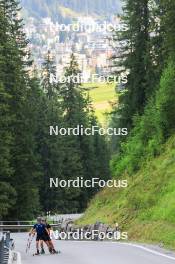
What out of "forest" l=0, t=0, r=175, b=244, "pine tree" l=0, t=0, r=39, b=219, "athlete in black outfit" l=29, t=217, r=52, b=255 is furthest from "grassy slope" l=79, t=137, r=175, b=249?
"pine tree" l=0, t=0, r=39, b=219

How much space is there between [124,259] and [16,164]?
37.9 metres

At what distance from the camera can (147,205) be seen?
30.1m

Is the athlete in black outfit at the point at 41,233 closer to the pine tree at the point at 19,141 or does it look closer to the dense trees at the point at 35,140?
the dense trees at the point at 35,140

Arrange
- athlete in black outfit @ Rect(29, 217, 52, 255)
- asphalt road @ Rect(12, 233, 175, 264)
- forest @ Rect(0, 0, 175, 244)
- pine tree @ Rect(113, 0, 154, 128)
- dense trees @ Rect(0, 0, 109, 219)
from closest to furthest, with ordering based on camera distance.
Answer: asphalt road @ Rect(12, 233, 175, 264), athlete in black outfit @ Rect(29, 217, 52, 255), forest @ Rect(0, 0, 175, 244), pine tree @ Rect(113, 0, 154, 128), dense trees @ Rect(0, 0, 109, 219)

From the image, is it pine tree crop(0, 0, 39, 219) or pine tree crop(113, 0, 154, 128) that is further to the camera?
pine tree crop(0, 0, 39, 219)

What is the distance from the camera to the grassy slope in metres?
25.9

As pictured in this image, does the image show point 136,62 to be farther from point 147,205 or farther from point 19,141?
point 147,205

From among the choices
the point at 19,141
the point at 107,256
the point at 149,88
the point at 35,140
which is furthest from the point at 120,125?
the point at 107,256

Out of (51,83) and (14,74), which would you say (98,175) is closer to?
(51,83)

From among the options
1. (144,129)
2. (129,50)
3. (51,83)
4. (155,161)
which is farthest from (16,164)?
(51,83)

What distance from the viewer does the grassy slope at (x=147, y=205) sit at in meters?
25.9

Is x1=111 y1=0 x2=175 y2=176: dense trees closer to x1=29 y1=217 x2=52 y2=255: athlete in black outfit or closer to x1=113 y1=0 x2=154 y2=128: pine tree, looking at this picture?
x1=113 y1=0 x2=154 y2=128: pine tree

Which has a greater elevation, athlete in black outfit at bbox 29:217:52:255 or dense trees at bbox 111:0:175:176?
dense trees at bbox 111:0:175:176

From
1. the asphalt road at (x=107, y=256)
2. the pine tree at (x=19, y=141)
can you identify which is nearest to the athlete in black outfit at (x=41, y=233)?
the asphalt road at (x=107, y=256)
